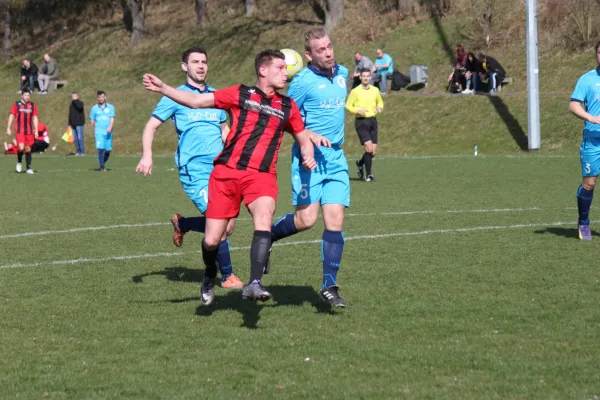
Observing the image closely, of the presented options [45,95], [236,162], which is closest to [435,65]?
[45,95]

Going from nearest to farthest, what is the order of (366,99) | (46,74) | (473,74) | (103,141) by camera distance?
1. (366,99)
2. (103,141)
3. (473,74)
4. (46,74)

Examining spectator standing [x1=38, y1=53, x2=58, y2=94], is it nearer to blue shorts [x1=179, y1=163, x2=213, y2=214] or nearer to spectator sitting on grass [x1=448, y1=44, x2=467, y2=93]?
spectator sitting on grass [x1=448, y1=44, x2=467, y2=93]

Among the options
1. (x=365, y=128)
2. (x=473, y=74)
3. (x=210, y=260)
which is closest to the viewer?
(x=210, y=260)

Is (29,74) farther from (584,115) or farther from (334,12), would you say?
(584,115)

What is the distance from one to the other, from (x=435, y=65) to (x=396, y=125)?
187 inches

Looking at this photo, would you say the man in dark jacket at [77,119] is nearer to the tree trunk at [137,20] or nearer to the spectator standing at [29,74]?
the spectator standing at [29,74]

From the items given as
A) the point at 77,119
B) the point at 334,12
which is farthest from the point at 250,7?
the point at 77,119

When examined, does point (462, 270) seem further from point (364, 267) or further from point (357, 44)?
point (357, 44)

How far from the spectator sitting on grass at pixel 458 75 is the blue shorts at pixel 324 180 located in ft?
85.1

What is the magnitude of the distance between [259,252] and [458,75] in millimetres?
27703

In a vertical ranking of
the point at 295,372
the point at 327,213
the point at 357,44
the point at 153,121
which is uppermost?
the point at 357,44

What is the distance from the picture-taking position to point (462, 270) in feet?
29.5

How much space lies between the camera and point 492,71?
107 ft

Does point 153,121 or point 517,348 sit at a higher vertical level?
point 153,121
